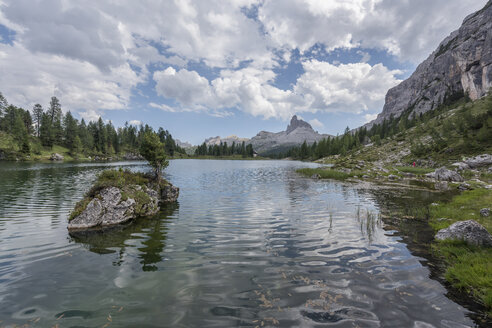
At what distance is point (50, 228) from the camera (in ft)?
51.1

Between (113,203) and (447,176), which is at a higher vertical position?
(447,176)

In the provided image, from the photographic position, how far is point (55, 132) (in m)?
138

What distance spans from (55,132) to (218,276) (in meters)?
185

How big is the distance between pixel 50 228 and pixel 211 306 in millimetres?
16134

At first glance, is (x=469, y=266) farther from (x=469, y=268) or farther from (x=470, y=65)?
(x=470, y=65)

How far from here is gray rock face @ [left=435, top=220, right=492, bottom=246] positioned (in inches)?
432

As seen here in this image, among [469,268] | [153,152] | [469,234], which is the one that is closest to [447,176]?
[469,234]

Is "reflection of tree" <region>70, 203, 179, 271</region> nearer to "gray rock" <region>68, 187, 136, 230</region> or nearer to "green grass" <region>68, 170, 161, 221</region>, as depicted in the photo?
"gray rock" <region>68, 187, 136, 230</region>

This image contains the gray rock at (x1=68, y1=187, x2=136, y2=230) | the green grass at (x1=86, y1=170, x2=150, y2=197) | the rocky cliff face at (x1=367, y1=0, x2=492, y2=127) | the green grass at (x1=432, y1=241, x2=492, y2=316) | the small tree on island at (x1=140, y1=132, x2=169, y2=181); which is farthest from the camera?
the rocky cliff face at (x1=367, y1=0, x2=492, y2=127)

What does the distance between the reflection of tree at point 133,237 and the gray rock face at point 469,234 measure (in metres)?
17.0

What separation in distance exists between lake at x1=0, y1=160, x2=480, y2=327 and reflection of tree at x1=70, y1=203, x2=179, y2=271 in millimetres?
81

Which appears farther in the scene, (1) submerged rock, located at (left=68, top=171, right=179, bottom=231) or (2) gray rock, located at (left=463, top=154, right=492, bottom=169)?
(2) gray rock, located at (left=463, top=154, right=492, bottom=169)

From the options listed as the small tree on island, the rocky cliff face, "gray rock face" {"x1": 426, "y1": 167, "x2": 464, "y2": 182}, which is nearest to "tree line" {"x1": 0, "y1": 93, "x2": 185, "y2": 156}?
the small tree on island

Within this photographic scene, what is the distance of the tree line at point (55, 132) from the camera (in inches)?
4648
